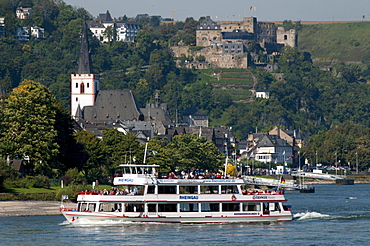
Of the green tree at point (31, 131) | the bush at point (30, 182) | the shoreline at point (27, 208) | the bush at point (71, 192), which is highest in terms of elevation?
the green tree at point (31, 131)

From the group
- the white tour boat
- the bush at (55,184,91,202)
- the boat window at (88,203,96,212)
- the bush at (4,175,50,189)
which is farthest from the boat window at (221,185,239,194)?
the bush at (4,175,50,189)

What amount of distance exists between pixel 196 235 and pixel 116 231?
695 centimetres

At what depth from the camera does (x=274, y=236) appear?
72.5 metres

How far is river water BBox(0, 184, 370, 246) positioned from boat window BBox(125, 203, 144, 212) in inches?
54.9

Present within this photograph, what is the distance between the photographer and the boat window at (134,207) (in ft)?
258

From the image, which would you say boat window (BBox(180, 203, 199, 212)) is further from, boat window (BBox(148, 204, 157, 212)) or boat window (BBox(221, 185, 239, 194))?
boat window (BBox(221, 185, 239, 194))

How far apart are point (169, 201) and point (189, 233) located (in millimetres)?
5555

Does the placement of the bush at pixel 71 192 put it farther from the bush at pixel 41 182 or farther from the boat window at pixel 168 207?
the boat window at pixel 168 207

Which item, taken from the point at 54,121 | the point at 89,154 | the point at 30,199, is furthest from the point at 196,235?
the point at 89,154

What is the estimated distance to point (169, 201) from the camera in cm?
7850

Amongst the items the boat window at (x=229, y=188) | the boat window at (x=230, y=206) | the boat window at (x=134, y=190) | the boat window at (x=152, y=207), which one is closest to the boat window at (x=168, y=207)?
the boat window at (x=152, y=207)

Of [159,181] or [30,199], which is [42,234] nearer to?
[159,181]

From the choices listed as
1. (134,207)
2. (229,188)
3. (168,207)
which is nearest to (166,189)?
(168,207)

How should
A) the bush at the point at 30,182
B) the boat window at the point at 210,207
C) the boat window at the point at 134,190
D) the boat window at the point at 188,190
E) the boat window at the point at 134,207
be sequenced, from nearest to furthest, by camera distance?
the boat window at the point at 134,190
the boat window at the point at 134,207
the boat window at the point at 188,190
the boat window at the point at 210,207
the bush at the point at 30,182
